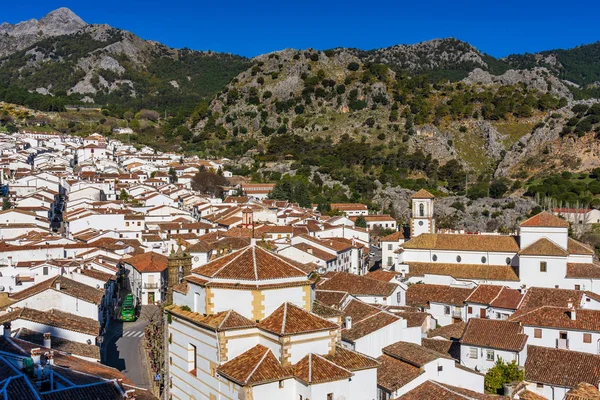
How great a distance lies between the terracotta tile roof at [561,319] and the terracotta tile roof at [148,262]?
72.4 feet

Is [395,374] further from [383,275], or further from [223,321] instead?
[383,275]

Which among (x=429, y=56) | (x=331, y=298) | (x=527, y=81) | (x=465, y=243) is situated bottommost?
(x=331, y=298)

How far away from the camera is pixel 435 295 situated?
3581cm

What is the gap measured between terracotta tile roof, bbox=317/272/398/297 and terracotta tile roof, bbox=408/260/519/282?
8689 millimetres

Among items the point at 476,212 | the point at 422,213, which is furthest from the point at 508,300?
the point at 476,212

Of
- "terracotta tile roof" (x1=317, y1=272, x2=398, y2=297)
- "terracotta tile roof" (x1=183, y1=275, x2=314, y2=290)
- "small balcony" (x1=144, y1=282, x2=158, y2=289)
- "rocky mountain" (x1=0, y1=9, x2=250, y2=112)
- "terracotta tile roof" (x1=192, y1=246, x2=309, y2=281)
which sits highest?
"rocky mountain" (x1=0, y1=9, x2=250, y2=112)

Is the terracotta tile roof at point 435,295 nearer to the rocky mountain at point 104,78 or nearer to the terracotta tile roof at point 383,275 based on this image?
the terracotta tile roof at point 383,275

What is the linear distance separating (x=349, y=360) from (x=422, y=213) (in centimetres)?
3362

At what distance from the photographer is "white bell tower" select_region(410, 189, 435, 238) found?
4809 centimetres

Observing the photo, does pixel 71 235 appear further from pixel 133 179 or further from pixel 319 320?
pixel 319 320

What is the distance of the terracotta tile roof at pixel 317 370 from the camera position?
577 inches

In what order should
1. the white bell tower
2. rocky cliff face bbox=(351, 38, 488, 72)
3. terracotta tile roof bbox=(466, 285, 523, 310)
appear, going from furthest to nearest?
rocky cliff face bbox=(351, 38, 488, 72) < the white bell tower < terracotta tile roof bbox=(466, 285, 523, 310)

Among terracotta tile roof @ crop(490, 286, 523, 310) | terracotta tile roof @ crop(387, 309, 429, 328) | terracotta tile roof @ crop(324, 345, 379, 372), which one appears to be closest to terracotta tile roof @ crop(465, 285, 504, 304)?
terracotta tile roof @ crop(490, 286, 523, 310)

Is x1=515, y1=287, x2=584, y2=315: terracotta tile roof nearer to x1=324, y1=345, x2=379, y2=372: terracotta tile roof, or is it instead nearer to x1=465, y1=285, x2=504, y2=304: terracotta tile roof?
x1=465, y1=285, x2=504, y2=304: terracotta tile roof
